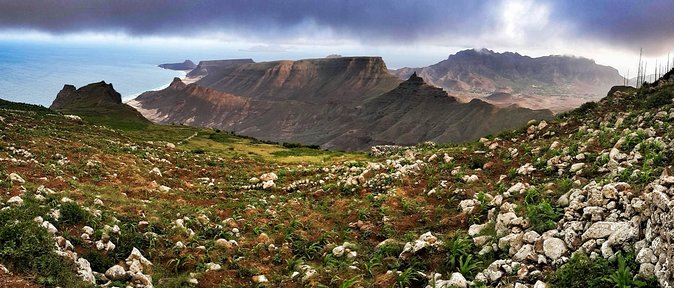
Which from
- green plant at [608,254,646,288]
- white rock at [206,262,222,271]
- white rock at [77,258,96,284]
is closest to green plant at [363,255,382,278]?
white rock at [206,262,222,271]

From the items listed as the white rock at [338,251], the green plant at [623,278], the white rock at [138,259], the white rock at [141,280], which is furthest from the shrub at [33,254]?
the green plant at [623,278]

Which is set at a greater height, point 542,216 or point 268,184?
point 542,216

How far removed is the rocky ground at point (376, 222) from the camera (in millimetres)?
10422

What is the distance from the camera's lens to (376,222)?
18.1 metres

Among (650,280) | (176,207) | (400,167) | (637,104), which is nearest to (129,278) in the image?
(176,207)

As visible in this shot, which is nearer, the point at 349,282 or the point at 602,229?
the point at 602,229

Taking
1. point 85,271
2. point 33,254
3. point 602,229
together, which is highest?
point 602,229

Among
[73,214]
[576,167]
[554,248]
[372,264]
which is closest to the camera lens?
[554,248]

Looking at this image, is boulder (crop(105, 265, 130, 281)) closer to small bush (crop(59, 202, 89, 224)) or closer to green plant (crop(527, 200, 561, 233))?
small bush (crop(59, 202, 89, 224))

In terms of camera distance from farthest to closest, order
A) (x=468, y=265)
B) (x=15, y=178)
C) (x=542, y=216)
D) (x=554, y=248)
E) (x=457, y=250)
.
Result: (x=15, y=178), (x=542, y=216), (x=457, y=250), (x=468, y=265), (x=554, y=248)

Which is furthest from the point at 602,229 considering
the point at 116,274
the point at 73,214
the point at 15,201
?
the point at 15,201

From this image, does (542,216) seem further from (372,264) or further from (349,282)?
(349,282)

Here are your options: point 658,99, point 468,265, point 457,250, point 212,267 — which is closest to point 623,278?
point 468,265

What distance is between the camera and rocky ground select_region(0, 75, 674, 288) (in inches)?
410
